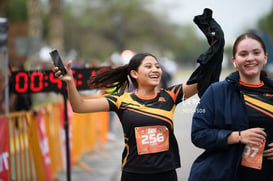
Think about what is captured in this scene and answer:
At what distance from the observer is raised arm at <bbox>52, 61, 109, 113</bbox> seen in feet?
10.8

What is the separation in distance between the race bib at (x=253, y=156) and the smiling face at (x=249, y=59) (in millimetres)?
472

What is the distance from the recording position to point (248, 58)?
9.39 ft

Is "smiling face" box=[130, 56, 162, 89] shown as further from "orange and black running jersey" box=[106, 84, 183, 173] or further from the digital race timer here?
the digital race timer

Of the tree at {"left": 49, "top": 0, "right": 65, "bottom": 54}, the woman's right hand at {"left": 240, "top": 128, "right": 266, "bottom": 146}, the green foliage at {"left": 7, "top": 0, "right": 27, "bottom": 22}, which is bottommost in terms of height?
the woman's right hand at {"left": 240, "top": 128, "right": 266, "bottom": 146}

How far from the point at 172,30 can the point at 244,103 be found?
53996mm

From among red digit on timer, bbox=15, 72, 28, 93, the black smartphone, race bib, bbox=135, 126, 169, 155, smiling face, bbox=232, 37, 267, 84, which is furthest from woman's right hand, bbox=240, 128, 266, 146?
red digit on timer, bbox=15, 72, 28, 93

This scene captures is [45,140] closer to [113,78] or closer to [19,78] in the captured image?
[19,78]

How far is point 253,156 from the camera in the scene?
2795mm

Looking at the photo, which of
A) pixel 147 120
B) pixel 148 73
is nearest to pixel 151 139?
pixel 147 120

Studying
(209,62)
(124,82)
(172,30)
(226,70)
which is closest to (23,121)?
(124,82)

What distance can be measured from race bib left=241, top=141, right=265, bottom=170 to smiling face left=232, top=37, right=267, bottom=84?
47 cm

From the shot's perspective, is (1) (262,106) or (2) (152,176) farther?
(2) (152,176)

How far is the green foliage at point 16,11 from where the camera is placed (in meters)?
40.0

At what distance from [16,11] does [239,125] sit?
4038 centimetres
